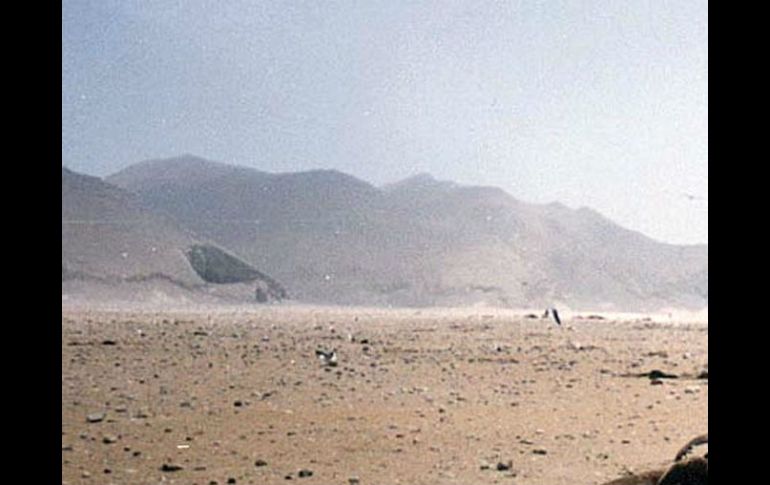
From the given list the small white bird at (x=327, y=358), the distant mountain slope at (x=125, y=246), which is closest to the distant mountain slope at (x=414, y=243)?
the distant mountain slope at (x=125, y=246)

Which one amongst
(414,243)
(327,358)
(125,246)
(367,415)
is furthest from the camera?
(414,243)

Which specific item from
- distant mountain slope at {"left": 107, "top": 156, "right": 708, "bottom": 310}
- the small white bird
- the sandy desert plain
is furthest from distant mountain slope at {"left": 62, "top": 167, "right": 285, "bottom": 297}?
the small white bird

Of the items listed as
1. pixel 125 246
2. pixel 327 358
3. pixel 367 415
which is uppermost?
pixel 125 246

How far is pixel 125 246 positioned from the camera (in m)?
69.0

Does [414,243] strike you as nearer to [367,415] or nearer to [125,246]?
[125,246]

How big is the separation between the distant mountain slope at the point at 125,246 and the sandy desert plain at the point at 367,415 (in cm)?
4600

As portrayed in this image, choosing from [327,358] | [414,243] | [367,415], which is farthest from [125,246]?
[367,415]

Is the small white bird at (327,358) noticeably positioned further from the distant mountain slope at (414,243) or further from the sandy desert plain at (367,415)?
the distant mountain slope at (414,243)

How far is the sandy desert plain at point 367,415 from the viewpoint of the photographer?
24.4 ft

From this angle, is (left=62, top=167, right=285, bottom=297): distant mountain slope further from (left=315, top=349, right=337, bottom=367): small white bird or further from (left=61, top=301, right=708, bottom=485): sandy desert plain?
(left=315, top=349, right=337, bottom=367): small white bird

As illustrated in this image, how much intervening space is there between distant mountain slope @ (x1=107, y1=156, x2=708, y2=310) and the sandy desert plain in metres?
56.9

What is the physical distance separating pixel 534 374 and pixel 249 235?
3014 inches

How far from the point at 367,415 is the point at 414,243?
7836cm
